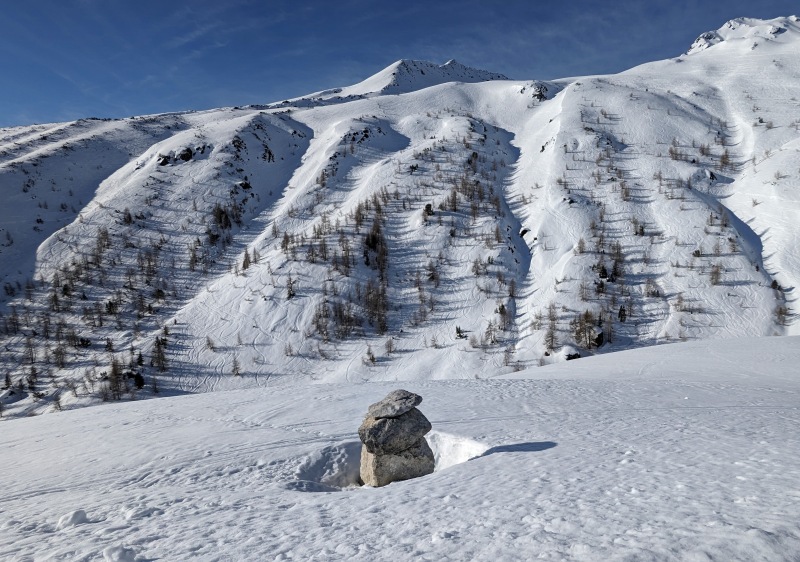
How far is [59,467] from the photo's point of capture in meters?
9.38

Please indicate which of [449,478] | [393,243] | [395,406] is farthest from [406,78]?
[449,478]

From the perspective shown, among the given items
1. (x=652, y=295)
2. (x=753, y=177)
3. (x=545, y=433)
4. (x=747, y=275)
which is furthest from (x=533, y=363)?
(x=753, y=177)

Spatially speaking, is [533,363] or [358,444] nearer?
[358,444]

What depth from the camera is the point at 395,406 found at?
9.44 metres

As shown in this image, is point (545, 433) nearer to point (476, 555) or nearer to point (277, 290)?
point (476, 555)

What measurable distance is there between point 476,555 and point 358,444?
5933 mm

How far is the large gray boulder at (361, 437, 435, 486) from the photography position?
8.92 meters

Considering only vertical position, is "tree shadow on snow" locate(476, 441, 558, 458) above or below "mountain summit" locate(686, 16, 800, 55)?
below

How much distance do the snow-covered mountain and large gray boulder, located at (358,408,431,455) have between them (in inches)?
465

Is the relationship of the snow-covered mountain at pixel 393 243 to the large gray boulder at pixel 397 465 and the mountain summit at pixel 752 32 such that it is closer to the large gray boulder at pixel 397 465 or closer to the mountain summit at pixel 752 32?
the large gray boulder at pixel 397 465

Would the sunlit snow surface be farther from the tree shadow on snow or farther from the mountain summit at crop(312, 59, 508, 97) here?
the mountain summit at crop(312, 59, 508, 97)

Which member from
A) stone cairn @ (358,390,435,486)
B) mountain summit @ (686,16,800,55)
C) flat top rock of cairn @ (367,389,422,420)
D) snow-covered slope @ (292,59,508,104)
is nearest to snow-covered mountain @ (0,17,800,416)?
flat top rock of cairn @ (367,389,422,420)

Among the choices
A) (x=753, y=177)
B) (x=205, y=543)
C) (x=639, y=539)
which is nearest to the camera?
(x=639, y=539)

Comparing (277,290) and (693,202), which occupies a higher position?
(693,202)
